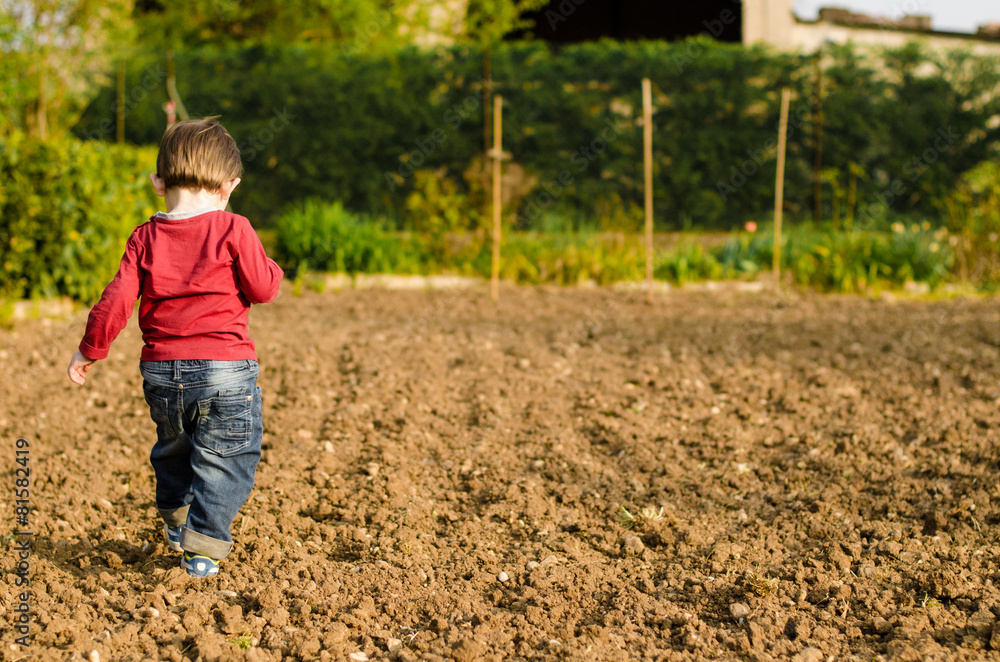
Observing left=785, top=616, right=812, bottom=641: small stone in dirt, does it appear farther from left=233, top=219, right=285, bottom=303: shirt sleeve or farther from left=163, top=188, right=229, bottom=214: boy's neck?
left=163, top=188, right=229, bottom=214: boy's neck

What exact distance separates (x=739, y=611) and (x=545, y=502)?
35.0 inches

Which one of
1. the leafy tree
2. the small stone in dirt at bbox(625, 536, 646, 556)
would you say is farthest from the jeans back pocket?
the leafy tree

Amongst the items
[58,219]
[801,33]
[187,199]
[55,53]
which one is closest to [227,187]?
[187,199]

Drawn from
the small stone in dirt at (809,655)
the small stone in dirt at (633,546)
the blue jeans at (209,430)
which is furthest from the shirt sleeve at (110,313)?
the small stone in dirt at (809,655)

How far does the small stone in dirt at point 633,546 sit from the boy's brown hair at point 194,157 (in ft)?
5.29

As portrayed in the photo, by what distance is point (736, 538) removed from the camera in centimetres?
257

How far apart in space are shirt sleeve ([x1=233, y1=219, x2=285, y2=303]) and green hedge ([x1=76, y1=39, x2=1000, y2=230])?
22.2 ft

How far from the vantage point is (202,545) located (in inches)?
87.3

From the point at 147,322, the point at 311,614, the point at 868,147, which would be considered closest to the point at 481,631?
the point at 311,614

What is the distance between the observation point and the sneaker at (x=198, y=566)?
2.25 meters

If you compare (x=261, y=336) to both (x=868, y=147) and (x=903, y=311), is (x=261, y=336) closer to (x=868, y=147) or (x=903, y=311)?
(x=903, y=311)

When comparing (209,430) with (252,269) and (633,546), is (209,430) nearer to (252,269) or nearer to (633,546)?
(252,269)

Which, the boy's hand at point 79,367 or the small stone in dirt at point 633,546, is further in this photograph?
the small stone in dirt at point 633,546

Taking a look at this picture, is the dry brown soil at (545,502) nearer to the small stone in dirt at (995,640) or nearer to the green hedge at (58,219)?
the small stone in dirt at (995,640)
